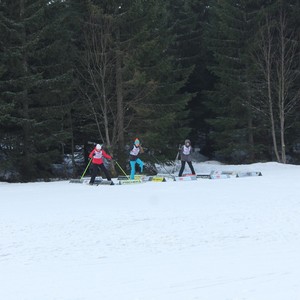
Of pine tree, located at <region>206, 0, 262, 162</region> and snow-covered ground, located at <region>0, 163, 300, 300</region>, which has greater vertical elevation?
pine tree, located at <region>206, 0, 262, 162</region>

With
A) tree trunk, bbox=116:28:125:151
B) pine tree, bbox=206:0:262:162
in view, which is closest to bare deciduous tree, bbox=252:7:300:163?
pine tree, bbox=206:0:262:162

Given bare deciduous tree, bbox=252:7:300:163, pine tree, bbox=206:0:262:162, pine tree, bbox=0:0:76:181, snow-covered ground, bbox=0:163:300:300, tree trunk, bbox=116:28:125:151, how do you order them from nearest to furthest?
snow-covered ground, bbox=0:163:300:300 < pine tree, bbox=0:0:76:181 < tree trunk, bbox=116:28:125:151 < bare deciduous tree, bbox=252:7:300:163 < pine tree, bbox=206:0:262:162

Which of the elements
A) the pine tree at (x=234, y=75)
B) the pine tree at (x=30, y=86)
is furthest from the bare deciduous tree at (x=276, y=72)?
the pine tree at (x=30, y=86)

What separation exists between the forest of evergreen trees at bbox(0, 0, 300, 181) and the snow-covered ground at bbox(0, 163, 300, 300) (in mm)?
9414

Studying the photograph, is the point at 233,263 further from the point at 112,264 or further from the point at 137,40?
the point at 137,40

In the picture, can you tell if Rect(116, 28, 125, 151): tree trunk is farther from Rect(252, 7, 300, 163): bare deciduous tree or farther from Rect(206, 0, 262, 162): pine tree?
Rect(252, 7, 300, 163): bare deciduous tree

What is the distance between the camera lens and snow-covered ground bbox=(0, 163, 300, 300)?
15.9ft

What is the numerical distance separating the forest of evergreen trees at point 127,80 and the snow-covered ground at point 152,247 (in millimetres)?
9414

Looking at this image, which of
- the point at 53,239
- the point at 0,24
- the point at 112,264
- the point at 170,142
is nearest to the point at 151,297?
the point at 112,264

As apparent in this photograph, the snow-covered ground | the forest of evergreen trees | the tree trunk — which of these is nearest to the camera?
the snow-covered ground

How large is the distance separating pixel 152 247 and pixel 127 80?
17349 millimetres

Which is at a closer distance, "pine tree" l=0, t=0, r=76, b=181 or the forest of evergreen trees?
"pine tree" l=0, t=0, r=76, b=181

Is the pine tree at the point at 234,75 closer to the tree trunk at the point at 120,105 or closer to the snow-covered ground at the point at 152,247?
the tree trunk at the point at 120,105

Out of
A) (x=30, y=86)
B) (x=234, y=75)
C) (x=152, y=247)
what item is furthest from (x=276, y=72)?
(x=152, y=247)
